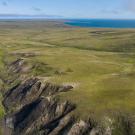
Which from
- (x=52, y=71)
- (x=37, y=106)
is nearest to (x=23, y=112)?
(x=37, y=106)

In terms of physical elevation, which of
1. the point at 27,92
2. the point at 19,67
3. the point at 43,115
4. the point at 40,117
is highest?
the point at 43,115

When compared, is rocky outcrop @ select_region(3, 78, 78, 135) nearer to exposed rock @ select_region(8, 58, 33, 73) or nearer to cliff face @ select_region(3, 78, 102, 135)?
cliff face @ select_region(3, 78, 102, 135)

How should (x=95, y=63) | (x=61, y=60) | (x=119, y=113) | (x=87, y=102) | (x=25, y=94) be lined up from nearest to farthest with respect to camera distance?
(x=119, y=113) < (x=87, y=102) < (x=25, y=94) < (x=95, y=63) < (x=61, y=60)

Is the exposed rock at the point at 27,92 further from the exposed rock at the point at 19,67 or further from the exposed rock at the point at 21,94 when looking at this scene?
the exposed rock at the point at 19,67

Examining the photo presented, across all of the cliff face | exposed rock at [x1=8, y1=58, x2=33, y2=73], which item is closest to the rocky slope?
the cliff face

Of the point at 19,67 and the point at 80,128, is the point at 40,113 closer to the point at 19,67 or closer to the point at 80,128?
the point at 80,128

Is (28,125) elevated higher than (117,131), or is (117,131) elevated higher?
(117,131)

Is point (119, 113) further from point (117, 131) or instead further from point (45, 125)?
point (45, 125)

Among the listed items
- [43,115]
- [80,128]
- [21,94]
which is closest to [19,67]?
[21,94]
